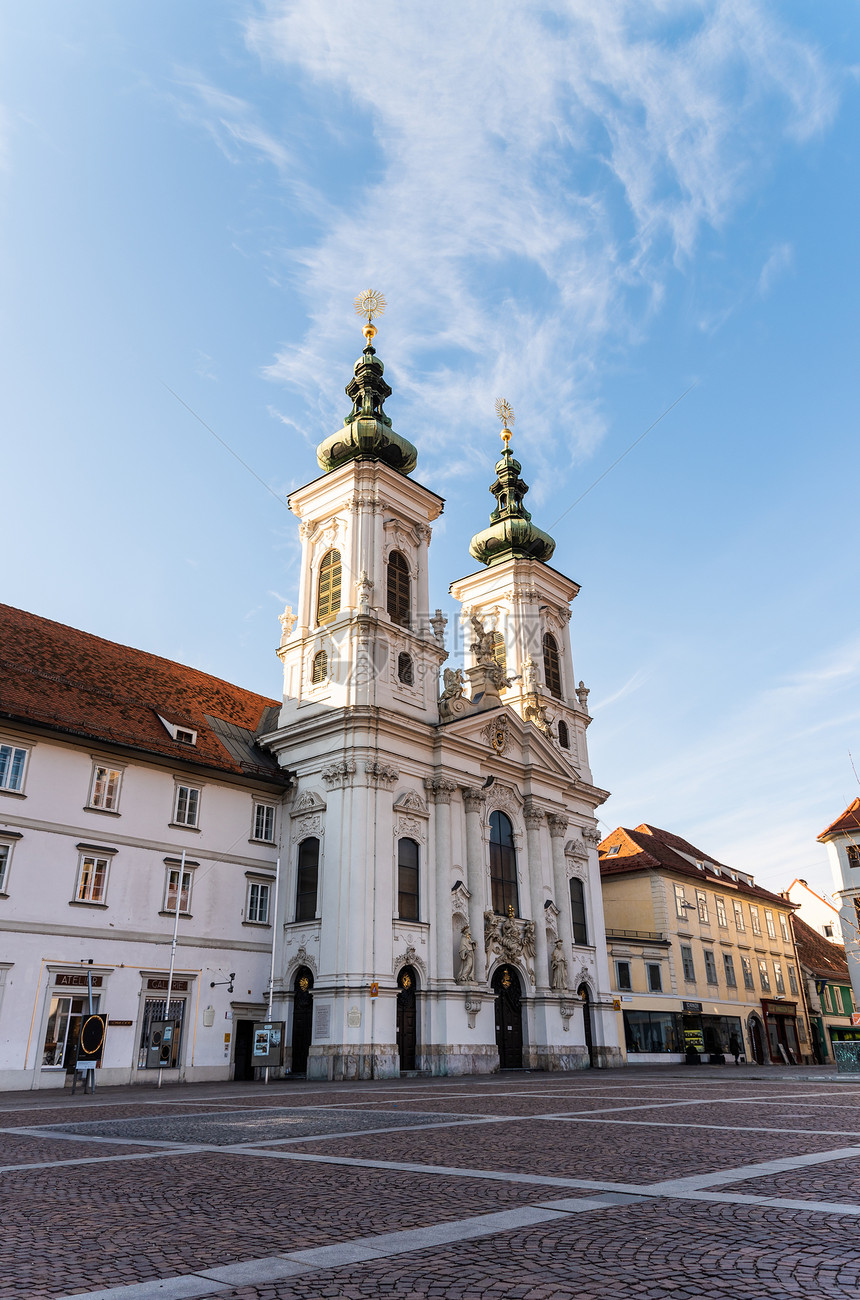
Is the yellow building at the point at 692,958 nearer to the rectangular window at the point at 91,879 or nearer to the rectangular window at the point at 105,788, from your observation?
the rectangular window at the point at 91,879

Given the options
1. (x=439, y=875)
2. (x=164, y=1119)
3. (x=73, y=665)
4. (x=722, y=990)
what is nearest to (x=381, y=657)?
(x=439, y=875)

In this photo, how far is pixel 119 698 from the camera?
32.4 m

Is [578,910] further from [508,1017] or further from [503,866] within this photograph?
[508,1017]

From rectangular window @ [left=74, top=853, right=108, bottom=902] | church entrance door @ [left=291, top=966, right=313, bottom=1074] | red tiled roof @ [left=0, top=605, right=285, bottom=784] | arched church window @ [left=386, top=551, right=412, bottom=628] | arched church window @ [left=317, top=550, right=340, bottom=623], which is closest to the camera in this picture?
rectangular window @ [left=74, top=853, right=108, bottom=902]

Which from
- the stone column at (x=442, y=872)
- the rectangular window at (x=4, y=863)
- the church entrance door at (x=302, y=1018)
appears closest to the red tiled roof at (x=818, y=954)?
the stone column at (x=442, y=872)

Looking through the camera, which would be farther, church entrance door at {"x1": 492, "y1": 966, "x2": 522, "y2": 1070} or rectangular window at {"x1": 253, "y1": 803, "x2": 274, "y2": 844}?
church entrance door at {"x1": 492, "y1": 966, "x2": 522, "y2": 1070}

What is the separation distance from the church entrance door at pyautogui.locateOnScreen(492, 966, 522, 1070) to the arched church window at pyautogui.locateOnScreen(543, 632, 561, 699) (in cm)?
1524

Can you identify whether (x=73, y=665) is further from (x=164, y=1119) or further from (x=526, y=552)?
(x=526, y=552)

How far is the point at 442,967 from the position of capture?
33969 mm

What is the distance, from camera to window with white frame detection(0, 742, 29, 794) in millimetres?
26891

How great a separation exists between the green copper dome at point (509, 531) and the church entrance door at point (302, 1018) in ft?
81.4

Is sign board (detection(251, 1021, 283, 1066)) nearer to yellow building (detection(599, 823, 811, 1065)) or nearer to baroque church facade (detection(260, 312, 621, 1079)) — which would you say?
baroque church facade (detection(260, 312, 621, 1079))

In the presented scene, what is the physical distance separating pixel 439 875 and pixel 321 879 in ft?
15.5

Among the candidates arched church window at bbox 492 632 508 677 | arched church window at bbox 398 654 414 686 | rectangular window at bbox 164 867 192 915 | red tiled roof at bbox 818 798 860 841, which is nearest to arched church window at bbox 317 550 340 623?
arched church window at bbox 398 654 414 686
